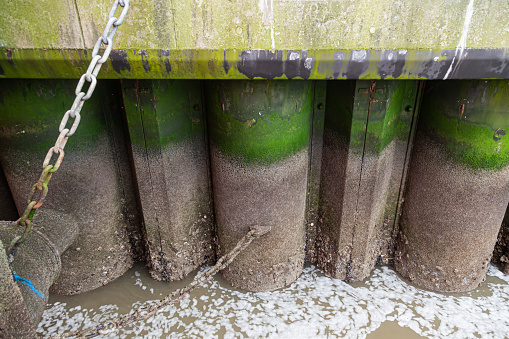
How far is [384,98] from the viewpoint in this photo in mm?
3062

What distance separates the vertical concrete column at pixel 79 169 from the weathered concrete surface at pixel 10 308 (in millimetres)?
1657

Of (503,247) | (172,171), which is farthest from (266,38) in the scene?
(503,247)

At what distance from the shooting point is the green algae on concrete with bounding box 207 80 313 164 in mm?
2920

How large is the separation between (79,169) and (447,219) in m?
3.99

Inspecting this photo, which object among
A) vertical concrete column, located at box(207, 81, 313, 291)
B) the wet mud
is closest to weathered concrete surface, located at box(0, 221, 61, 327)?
vertical concrete column, located at box(207, 81, 313, 291)

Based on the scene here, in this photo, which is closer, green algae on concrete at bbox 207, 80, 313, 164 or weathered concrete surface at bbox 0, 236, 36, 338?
weathered concrete surface at bbox 0, 236, 36, 338

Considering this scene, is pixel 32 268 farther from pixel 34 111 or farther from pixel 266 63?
pixel 266 63

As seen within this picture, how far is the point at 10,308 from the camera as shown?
5.54 ft

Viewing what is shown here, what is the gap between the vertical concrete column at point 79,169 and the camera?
9.49ft

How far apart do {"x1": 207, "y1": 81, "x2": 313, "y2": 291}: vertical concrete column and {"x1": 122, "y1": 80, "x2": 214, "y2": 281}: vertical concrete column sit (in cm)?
24

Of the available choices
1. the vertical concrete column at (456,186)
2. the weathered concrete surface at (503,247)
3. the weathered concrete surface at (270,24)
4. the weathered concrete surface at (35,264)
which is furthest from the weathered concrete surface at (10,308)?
the weathered concrete surface at (503,247)

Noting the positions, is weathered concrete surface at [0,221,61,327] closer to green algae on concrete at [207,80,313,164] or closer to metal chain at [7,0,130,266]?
metal chain at [7,0,130,266]

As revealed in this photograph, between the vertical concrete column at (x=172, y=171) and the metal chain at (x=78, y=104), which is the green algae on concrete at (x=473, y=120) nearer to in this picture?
the vertical concrete column at (x=172, y=171)

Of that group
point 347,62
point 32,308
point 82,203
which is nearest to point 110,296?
point 82,203
